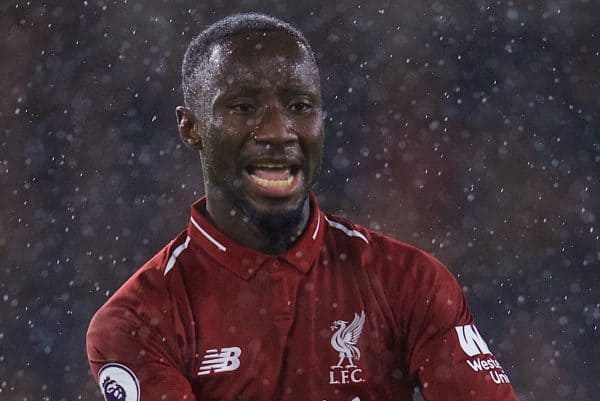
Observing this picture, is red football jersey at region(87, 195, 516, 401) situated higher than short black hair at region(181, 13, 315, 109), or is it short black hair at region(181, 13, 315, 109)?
short black hair at region(181, 13, 315, 109)

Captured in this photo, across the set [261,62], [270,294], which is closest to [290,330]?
[270,294]

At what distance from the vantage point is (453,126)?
473cm

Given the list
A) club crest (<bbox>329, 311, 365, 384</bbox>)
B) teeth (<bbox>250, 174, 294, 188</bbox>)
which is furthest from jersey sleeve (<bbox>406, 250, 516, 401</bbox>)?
teeth (<bbox>250, 174, 294, 188</bbox>)

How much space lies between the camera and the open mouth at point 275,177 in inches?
90.4

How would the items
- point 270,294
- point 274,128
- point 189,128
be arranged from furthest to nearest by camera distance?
point 189,128, point 270,294, point 274,128

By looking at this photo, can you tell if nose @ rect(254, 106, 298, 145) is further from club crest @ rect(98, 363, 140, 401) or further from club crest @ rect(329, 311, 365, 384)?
club crest @ rect(98, 363, 140, 401)

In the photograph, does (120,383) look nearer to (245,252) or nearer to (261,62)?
(245,252)

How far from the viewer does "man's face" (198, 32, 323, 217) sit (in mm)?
2285

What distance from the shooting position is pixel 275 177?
7.54ft

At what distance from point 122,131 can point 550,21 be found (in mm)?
1797

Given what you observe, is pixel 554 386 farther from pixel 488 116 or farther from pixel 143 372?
pixel 143 372

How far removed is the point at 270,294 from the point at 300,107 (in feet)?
1.28

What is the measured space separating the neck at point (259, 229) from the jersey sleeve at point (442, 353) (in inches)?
10.3

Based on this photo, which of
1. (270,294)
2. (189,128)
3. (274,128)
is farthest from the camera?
(189,128)
